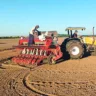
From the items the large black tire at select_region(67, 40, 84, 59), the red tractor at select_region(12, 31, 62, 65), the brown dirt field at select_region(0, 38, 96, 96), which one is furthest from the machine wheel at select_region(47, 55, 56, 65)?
the large black tire at select_region(67, 40, 84, 59)

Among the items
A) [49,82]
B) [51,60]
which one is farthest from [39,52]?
[49,82]

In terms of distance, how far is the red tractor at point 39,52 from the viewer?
40.8ft

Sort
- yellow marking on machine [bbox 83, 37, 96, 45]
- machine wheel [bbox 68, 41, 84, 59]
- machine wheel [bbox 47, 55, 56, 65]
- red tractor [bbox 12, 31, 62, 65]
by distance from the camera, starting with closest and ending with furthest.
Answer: machine wheel [bbox 47, 55, 56, 65] < red tractor [bbox 12, 31, 62, 65] < machine wheel [bbox 68, 41, 84, 59] < yellow marking on machine [bbox 83, 37, 96, 45]

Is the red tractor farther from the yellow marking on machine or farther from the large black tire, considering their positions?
the yellow marking on machine

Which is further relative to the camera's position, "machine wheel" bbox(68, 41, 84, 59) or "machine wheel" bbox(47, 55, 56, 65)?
"machine wheel" bbox(68, 41, 84, 59)

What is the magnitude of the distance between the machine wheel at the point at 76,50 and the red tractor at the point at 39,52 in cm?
114

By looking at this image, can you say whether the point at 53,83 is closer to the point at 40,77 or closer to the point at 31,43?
the point at 40,77

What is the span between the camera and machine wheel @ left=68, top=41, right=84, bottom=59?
44.8 feet

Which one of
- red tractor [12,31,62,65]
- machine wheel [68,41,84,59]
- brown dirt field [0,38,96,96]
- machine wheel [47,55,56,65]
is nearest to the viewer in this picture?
brown dirt field [0,38,96,96]

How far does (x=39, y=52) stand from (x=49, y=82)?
5.08m

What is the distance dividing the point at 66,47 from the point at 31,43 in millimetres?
2035

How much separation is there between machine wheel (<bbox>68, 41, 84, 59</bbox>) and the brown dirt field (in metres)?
2.93

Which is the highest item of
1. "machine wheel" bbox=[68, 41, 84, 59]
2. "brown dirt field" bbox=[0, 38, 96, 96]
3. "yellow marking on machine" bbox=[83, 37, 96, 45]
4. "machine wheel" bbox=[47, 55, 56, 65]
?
"yellow marking on machine" bbox=[83, 37, 96, 45]

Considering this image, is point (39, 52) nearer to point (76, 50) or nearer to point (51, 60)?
point (51, 60)
